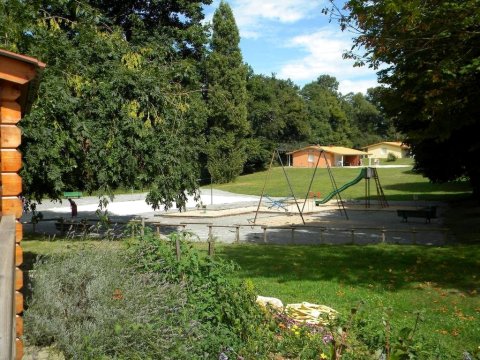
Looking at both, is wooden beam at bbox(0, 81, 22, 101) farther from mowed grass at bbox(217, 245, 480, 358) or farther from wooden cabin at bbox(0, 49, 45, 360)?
mowed grass at bbox(217, 245, 480, 358)

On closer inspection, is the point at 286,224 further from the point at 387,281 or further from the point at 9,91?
the point at 9,91

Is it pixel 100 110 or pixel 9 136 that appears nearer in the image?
pixel 9 136

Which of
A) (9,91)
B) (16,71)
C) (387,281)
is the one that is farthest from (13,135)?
(387,281)

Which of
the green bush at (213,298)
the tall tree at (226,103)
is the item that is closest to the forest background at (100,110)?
the green bush at (213,298)

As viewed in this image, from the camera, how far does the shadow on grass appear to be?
10.6 metres

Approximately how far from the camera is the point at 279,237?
2000 cm

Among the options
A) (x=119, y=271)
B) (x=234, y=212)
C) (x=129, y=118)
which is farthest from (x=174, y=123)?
(x=234, y=212)

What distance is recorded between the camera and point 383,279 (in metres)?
10.6

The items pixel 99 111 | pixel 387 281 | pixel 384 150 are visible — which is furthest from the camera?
pixel 384 150

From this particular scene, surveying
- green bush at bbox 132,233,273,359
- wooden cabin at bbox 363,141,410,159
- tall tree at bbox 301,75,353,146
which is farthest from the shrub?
wooden cabin at bbox 363,141,410,159

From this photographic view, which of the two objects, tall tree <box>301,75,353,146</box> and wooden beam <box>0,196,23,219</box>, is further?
tall tree <box>301,75,353,146</box>

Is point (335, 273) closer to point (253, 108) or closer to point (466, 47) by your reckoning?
point (466, 47)

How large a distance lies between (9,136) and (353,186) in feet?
170

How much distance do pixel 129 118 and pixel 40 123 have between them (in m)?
2.04
